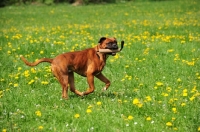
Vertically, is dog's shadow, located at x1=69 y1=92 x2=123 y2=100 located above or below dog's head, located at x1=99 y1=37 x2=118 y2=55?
below

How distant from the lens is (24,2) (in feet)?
121

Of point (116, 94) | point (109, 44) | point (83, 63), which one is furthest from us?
point (116, 94)

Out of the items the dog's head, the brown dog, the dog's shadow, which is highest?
the dog's head

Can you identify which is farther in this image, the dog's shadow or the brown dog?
the dog's shadow

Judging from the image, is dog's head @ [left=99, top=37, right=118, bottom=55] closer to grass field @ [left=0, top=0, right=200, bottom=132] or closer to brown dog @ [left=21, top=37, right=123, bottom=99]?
brown dog @ [left=21, top=37, right=123, bottom=99]

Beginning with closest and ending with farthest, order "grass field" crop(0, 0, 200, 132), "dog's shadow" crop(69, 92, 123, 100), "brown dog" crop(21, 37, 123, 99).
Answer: "grass field" crop(0, 0, 200, 132) → "brown dog" crop(21, 37, 123, 99) → "dog's shadow" crop(69, 92, 123, 100)

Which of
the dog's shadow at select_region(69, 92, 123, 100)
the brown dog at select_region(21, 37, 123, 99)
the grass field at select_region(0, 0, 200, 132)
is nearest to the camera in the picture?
the grass field at select_region(0, 0, 200, 132)

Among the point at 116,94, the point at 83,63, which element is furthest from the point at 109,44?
the point at 116,94

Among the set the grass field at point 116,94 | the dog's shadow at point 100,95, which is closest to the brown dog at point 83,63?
the dog's shadow at point 100,95

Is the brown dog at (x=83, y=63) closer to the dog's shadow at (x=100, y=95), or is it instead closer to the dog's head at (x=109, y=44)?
the dog's head at (x=109, y=44)

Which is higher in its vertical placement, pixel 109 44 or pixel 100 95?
pixel 109 44

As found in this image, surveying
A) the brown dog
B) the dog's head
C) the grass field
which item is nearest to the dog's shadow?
the grass field

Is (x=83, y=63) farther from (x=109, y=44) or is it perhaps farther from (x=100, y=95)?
(x=100, y=95)

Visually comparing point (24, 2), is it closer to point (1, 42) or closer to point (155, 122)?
point (1, 42)
